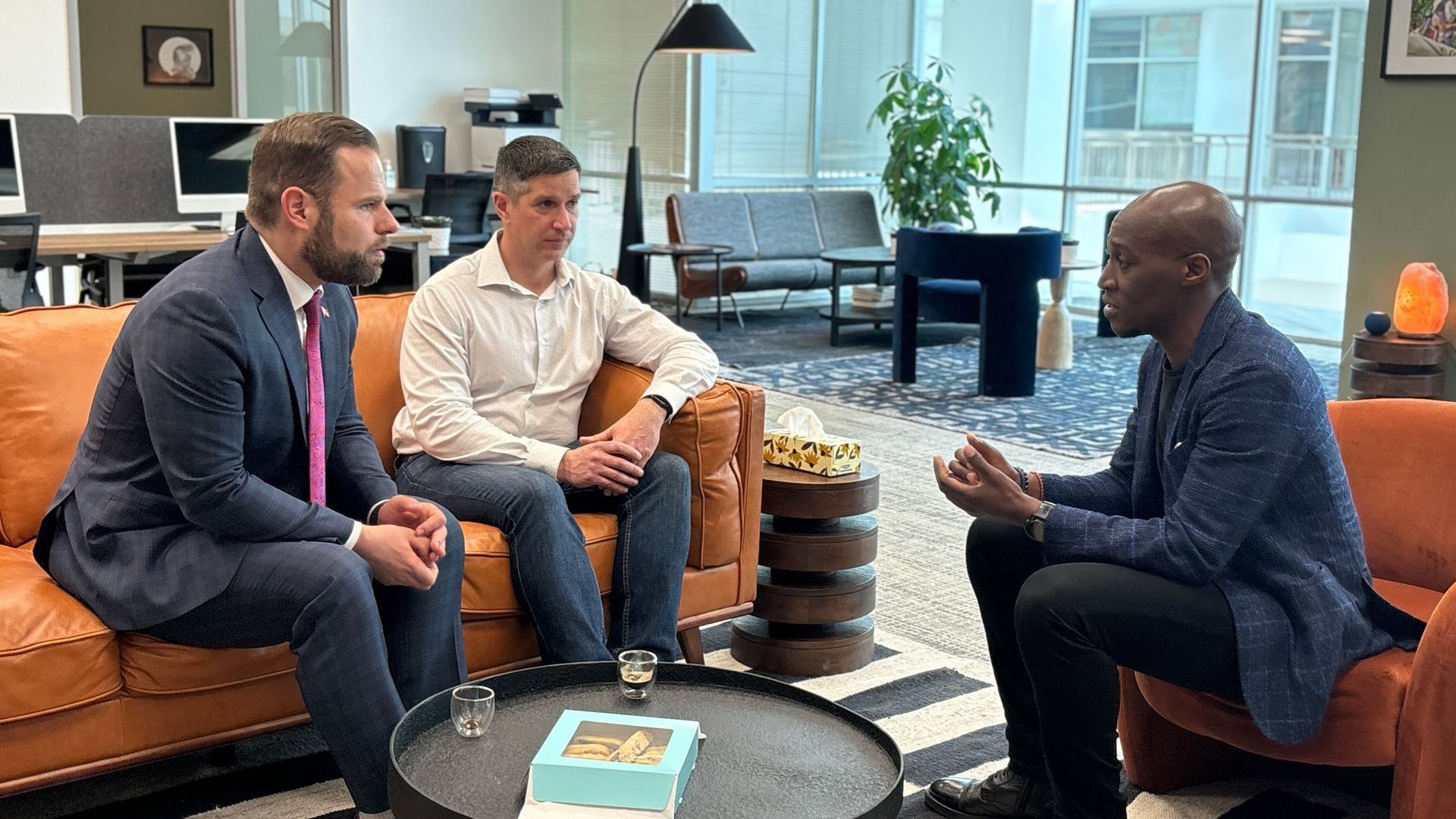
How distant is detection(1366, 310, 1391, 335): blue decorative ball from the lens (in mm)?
5230

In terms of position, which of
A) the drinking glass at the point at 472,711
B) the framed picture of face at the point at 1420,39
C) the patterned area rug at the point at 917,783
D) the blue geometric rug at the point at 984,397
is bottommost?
the patterned area rug at the point at 917,783

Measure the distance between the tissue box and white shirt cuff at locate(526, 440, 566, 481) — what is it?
51 centimetres

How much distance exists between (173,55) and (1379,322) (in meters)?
9.36

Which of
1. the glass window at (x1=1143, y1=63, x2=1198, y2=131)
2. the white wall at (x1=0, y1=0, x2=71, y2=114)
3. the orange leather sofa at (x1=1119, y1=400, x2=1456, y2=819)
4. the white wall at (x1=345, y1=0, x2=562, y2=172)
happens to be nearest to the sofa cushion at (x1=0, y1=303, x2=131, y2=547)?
the orange leather sofa at (x1=1119, y1=400, x2=1456, y2=819)

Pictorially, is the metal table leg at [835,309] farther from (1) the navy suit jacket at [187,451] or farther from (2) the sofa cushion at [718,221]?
(1) the navy suit jacket at [187,451]

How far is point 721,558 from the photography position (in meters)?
2.98

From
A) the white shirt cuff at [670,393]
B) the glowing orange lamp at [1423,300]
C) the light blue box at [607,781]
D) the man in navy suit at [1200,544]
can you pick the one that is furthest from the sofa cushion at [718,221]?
the light blue box at [607,781]

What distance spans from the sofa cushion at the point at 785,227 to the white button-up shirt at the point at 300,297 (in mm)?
7129

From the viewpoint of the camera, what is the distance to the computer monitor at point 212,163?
6.46m

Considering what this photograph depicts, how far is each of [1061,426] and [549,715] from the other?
178 inches

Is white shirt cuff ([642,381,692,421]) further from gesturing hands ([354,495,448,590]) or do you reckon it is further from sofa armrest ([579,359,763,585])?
gesturing hands ([354,495,448,590])

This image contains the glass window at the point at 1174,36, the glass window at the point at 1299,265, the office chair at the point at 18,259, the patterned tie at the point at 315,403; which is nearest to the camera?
the patterned tie at the point at 315,403

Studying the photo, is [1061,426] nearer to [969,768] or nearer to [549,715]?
[969,768]

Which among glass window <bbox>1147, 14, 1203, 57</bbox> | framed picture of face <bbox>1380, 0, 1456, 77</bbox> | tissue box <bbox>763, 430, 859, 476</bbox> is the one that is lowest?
tissue box <bbox>763, 430, 859, 476</bbox>
